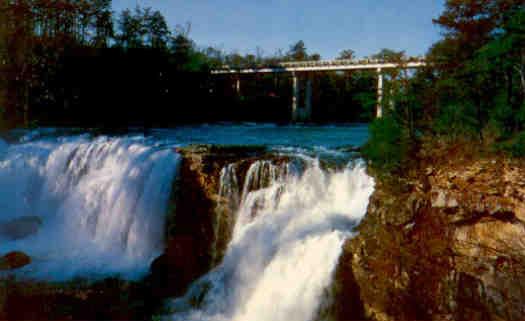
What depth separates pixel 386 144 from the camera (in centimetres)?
817

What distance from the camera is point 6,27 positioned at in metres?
20.2

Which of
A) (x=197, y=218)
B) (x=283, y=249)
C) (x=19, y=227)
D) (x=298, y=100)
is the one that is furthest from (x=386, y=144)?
(x=298, y=100)

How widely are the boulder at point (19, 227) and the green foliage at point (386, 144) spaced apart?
10036 millimetres

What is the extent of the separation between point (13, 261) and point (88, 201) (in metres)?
2.75

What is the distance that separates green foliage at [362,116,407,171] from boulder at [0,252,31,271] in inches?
338

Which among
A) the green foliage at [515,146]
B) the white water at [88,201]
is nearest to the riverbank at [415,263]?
the green foliage at [515,146]

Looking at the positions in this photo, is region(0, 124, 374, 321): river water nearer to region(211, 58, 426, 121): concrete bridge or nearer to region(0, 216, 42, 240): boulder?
region(0, 216, 42, 240): boulder

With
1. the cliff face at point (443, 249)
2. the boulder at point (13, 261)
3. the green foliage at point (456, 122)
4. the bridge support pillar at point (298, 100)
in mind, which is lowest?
the boulder at point (13, 261)

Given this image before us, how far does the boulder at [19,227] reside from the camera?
1166 cm

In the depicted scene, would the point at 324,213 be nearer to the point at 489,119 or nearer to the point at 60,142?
the point at 489,119

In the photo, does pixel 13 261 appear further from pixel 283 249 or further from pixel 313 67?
pixel 313 67

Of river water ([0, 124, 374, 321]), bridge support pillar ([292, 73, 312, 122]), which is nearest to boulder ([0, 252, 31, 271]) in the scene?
river water ([0, 124, 374, 321])

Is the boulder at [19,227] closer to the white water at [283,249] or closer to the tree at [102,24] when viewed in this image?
the white water at [283,249]

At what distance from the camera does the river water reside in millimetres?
7992
